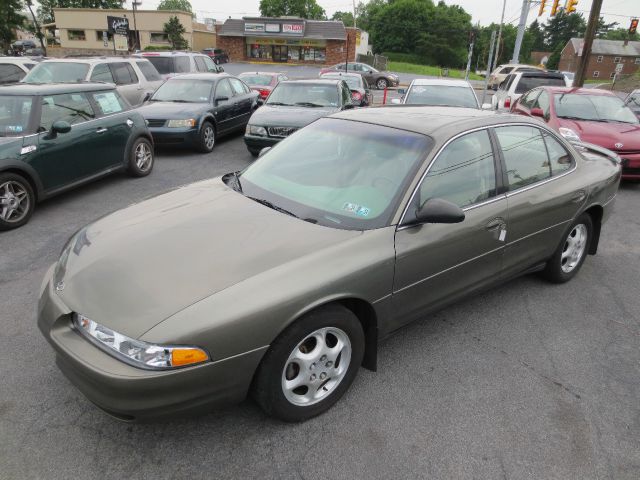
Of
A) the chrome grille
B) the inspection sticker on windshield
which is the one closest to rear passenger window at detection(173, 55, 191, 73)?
the chrome grille

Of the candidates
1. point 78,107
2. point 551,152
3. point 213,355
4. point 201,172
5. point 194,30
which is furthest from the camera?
point 194,30

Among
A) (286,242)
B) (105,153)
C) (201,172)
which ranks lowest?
(201,172)

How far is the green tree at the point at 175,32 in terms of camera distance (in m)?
45.9

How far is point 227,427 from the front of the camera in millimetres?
2533

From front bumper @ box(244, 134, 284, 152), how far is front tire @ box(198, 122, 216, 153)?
116cm

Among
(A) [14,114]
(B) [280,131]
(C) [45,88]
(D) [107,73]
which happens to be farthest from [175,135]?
(A) [14,114]

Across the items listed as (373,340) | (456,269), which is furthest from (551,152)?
(373,340)

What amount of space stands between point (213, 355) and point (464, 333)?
7.03ft

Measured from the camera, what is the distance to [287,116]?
8.55m

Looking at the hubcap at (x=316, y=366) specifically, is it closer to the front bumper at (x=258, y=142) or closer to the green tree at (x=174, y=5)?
the front bumper at (x=258, y=142)

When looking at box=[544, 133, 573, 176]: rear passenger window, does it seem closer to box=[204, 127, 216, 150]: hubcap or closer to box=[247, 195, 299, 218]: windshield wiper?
box=[247, 195, 299, 218]: windshield wiper

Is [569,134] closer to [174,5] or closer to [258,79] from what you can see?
[258,79]

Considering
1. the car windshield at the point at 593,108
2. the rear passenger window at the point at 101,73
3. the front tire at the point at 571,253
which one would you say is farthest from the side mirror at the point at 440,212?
the rear passenger window at the point at 101,73

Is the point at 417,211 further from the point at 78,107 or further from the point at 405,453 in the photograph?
the point at 78,107
